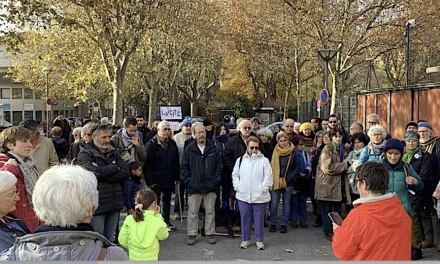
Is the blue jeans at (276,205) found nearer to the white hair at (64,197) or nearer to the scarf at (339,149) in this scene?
the scarf at (339,149)

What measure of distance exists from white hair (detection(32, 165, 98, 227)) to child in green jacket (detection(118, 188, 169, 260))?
214 cm

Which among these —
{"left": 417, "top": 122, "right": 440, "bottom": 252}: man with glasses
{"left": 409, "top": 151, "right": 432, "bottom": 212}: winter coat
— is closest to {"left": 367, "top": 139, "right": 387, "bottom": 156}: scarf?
{"left": 409, "top": 151, "right": 432, "bottom": 212}: winter coat

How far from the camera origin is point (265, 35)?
2784cm

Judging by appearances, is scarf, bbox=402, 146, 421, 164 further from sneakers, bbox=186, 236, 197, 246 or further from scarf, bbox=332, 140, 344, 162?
sneakers, bbox=186, 236, 197, 246

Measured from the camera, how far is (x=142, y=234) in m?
4.67

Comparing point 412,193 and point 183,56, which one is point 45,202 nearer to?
point 412,193

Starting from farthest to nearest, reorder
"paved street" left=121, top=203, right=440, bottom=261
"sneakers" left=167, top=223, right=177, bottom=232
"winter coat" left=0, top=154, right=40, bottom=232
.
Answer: "sneakers" left=167, top=223, right=177, bottom=232 < "paved street" left=121, top=203, right=440, bottom=261 < "winter coat" left=0, top=154, right=40, bottom=232

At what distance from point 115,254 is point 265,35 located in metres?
26.3

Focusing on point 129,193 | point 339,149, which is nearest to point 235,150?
point 339,149

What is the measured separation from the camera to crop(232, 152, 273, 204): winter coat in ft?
23.7

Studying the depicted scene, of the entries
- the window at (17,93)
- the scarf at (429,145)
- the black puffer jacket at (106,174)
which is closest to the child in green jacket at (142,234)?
the black puffer jacket at (106,174)

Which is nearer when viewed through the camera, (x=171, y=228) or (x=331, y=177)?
(x=331, y=177)

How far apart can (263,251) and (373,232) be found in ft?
13.6

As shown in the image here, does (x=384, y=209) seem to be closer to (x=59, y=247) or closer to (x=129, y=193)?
(x=59, y=247)
